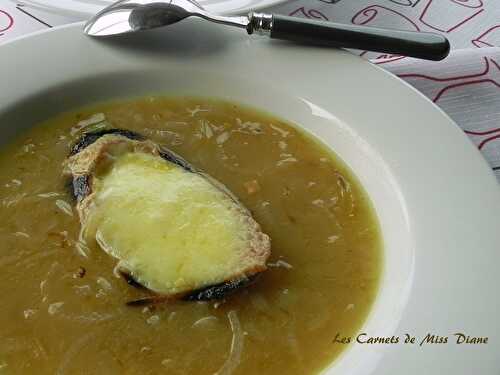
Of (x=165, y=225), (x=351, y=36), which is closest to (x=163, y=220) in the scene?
(x=165, y=225)

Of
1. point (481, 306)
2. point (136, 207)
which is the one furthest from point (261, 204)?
point (481, 306)

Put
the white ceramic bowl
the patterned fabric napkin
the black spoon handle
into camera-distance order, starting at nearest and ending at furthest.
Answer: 1. the white ceramic bowl
2. the black spoon handle
3. the patterned fabric napkin

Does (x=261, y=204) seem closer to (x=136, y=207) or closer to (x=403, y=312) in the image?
(x=136, y=207)

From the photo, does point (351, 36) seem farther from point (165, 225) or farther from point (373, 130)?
point (165, 225)

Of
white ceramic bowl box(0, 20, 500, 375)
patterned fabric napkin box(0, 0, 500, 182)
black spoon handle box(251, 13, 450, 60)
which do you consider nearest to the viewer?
white ceramic bowl box(0, 20, 500, 375)

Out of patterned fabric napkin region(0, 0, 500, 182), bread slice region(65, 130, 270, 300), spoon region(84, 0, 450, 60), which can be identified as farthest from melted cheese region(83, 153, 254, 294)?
patterned fabric napkin region(0, 0, 500, 182)

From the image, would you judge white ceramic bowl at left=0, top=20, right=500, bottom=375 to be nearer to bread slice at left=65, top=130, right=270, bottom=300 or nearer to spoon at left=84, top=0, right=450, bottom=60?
spoon at left=84, top=0, right=450, bottom=60

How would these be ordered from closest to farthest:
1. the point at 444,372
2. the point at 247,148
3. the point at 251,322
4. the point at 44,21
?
the point at 444,372
the point at 251,322
the point at 247,148
the point at 44,21
